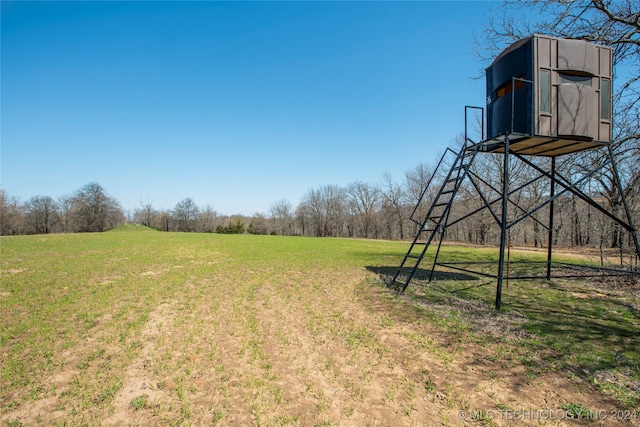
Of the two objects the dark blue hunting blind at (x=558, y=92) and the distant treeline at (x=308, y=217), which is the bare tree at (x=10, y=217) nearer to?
the distant treeline at (x=308, y=217)

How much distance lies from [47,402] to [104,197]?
211 feet

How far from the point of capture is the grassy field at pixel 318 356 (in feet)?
9.37

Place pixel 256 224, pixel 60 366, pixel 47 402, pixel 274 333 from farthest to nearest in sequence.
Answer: pixel 256 224, pixel 274 333, pixel 60 366, pixel 47 402

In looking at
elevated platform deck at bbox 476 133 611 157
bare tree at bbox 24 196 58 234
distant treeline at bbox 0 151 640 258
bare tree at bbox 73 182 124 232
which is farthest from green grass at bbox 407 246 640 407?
bare tree at bbox 24 196 58 234

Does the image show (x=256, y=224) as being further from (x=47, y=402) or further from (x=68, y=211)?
(x=47, y=402)

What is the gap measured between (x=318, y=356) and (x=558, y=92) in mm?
6904

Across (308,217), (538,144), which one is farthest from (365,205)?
(538,144)

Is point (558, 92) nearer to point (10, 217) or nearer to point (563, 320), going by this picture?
point (563, 320)

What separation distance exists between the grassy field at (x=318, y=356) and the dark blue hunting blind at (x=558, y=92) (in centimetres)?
370

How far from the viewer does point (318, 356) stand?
13.3ft

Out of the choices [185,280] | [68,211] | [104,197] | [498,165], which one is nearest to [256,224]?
[104,197]

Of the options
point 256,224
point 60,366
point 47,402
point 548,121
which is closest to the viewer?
point 47,402

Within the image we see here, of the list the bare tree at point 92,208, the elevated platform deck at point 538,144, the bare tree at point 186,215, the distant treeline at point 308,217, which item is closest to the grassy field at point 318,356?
the elevated platform deck at point 538,144

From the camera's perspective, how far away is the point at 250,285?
8.66 m
